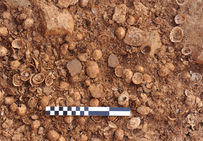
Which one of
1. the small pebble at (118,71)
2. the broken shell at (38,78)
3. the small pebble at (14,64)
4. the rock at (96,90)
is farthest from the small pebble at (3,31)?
the small pebble at (118,71)

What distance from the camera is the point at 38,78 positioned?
3457mm

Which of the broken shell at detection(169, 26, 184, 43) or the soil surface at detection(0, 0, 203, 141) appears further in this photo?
the broken shell at detection(169, 26, 184, 43)

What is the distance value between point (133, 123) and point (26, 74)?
165cm

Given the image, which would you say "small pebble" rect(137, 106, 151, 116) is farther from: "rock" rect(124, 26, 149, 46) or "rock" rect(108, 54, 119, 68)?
"rock" rect(124, 26, 149, 46)

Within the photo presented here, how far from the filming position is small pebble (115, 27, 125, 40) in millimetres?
3656

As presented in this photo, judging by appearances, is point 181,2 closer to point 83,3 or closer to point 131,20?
point 131,20

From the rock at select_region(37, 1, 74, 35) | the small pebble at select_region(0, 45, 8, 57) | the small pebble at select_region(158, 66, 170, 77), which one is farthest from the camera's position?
the small pebble at select_region(158, 66, 170, 77)

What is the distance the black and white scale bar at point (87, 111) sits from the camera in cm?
352

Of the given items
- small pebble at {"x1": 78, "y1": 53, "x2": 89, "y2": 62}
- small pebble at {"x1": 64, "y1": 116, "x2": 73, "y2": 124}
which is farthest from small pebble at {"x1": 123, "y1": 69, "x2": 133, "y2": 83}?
small pebble at {"x1": 64, "y1": 116, "x2": 73, "y2": 124}

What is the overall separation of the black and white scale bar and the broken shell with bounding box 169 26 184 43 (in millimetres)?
1277

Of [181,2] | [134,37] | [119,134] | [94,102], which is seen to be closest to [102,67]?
[94,102]

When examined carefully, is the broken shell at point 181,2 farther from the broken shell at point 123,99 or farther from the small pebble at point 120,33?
the broken shell at point 123,99

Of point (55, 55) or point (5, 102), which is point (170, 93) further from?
point (5, 102)

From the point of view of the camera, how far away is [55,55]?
356 centimetres
